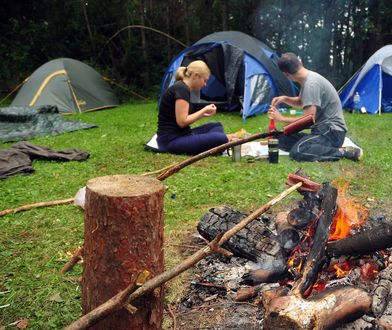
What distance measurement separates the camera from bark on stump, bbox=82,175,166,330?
194 cm

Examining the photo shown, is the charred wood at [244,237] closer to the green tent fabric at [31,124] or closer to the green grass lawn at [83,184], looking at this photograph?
the green grass lawn at [83,184]

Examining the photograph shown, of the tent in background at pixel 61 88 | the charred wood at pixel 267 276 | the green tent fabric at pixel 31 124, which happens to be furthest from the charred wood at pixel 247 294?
the tent in background at pixel 61 88

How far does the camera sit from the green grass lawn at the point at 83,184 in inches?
108

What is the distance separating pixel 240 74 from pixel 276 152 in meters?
4.85

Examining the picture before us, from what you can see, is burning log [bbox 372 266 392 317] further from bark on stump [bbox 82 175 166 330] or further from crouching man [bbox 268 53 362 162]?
crouching man [bbox 268 53 362 162]

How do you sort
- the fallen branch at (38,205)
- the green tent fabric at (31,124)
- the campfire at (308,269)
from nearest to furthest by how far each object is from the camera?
the campfire at (308,269)
the fallen branch at (38,205)
the green tent fabric at (31,124)

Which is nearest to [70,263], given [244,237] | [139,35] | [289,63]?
[244,237]

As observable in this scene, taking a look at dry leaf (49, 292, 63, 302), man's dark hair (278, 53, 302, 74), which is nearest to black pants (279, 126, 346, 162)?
man's dark hair (278, 53, 302, 74)

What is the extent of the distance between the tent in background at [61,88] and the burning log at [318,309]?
31.9ft

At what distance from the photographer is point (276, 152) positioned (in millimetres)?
5766

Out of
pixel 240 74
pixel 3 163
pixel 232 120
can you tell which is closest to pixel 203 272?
pixel 3 163

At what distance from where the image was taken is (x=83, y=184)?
5.09m

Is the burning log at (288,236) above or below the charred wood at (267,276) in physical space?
above

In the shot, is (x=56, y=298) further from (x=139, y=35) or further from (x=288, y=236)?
(x=139, y=35)
